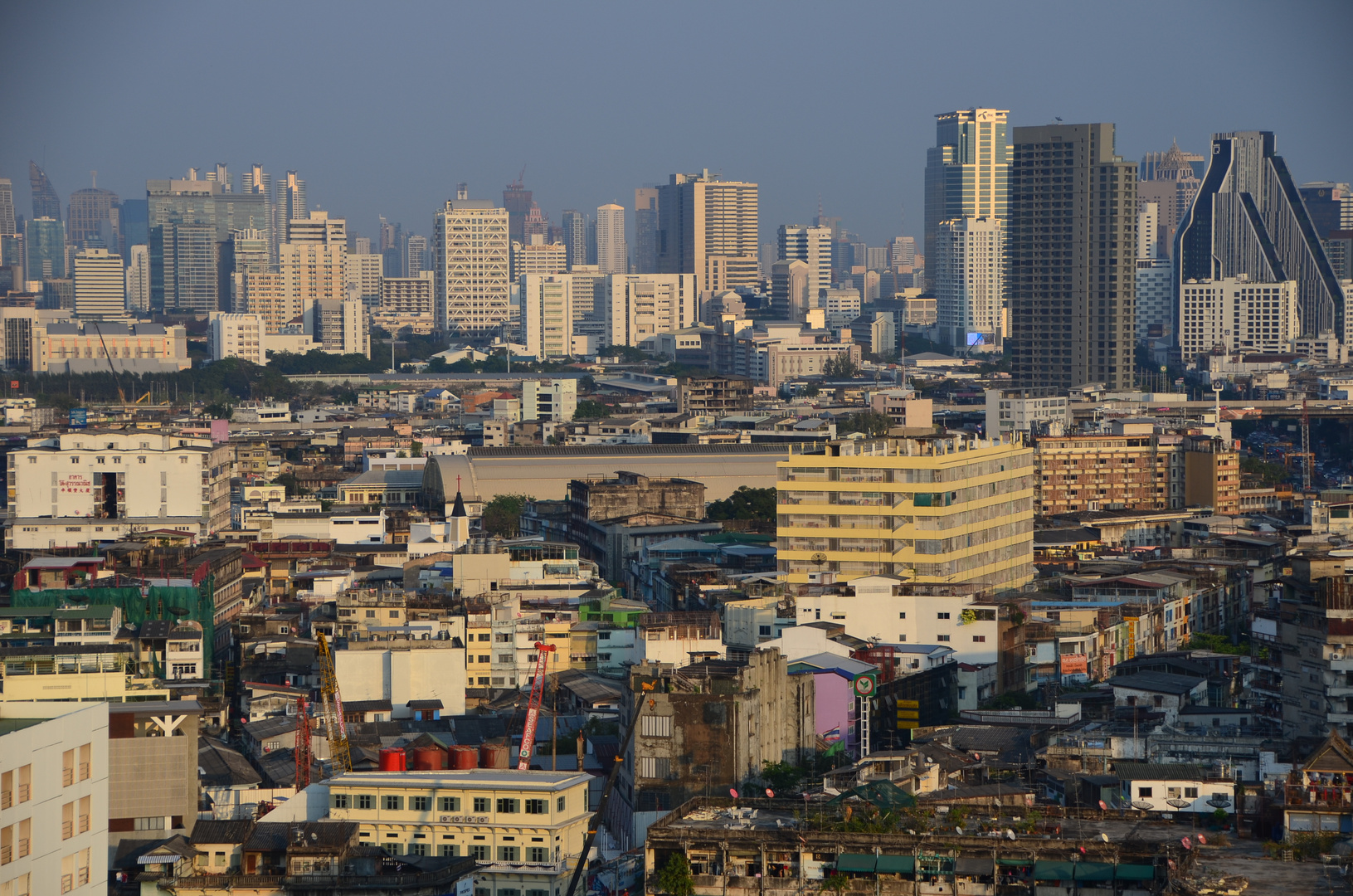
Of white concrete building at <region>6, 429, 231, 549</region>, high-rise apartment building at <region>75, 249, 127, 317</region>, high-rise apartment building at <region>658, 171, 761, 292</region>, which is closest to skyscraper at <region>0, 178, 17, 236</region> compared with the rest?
high-rise apartment building at <region>75, 249, 127, 317</region>

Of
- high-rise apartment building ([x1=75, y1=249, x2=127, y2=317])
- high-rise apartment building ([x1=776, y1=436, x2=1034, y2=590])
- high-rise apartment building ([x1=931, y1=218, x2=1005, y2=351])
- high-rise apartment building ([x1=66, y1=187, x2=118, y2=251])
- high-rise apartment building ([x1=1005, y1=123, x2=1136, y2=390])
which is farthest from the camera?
high-rise apartment building ([x1=66, y1=187, x2=118, y2=251])

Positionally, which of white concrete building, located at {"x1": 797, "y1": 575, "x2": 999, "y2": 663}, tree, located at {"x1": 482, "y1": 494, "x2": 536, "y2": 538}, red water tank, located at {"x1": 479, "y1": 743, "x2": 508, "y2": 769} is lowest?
red water tank, located at {"x1": 479, "y1": 743, "x2": 508, "y2": 769}

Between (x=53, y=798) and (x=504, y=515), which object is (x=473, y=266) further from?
(x=53, y=798)

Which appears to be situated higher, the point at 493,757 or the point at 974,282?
the point at 974,282

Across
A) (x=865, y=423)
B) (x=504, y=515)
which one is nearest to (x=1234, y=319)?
(x=865, y=423)

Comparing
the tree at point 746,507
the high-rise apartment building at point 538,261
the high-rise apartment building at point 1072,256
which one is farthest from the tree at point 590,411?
the high-rise apartment building at point 538,261

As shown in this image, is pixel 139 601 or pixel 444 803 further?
pixel 139 601

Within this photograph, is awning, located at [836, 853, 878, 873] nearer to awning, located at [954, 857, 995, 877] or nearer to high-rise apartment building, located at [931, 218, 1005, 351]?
awning, located at [954, 857, 995, 877]
